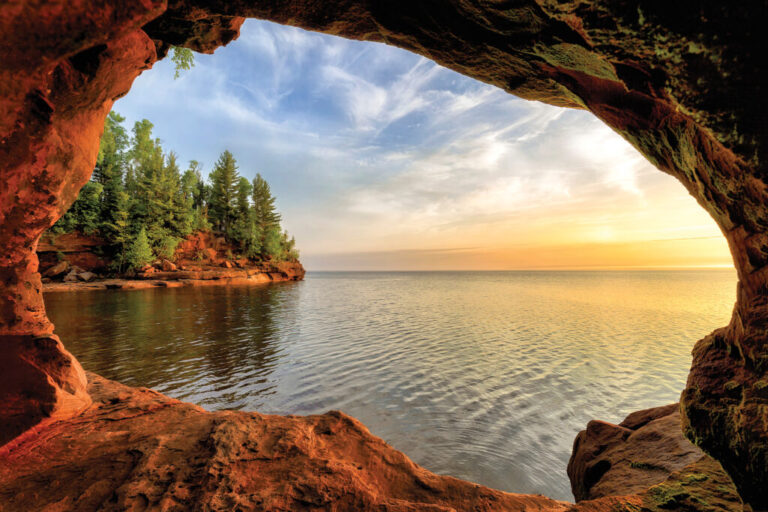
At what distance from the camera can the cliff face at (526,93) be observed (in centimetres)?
204

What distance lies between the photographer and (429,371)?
10922 mm

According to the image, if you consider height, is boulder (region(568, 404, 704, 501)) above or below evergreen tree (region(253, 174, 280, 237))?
below

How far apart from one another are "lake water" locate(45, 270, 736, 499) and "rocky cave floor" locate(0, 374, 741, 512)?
2.67m

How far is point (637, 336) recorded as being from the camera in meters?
16.9

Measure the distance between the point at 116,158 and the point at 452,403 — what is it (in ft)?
193

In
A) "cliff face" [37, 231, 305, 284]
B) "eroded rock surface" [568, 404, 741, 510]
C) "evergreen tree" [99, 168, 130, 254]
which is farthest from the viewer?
"evergreen tree" [99, 168, 130, 254]

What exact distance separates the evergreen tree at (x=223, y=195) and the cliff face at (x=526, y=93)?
5844 centimetres

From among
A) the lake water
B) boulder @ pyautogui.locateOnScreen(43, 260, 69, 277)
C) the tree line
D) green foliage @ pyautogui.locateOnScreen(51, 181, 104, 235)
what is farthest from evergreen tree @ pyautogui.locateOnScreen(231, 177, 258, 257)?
the lake water

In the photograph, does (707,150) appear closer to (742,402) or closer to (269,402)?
(742,402)

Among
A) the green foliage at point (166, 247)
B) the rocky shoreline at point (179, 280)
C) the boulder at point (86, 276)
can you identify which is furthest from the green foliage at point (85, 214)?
the green foliage at point (166, 247)

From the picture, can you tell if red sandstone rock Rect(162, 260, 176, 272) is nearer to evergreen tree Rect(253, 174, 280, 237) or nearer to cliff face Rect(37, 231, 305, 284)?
cliff face Rect(37, 231, 305, 284)

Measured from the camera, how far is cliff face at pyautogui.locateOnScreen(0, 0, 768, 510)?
2035 mm

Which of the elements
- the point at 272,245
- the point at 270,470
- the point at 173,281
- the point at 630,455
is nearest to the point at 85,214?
the point at 173,281

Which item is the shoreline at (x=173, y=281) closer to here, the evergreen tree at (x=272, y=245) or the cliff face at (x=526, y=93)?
the evergreen tree at (x=272, y=245)
